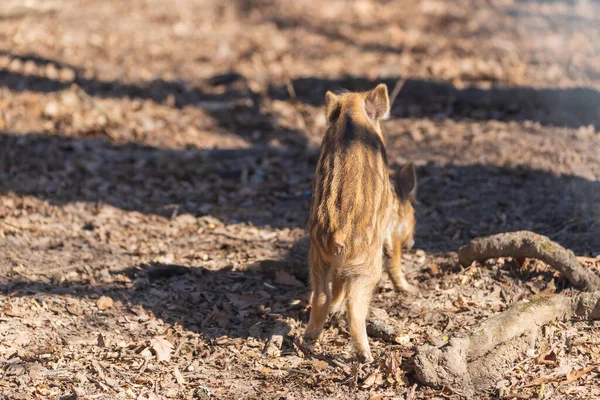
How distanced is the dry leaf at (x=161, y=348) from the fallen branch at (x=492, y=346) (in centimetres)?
194

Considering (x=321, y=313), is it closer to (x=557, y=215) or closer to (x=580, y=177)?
(x=557, y=215)

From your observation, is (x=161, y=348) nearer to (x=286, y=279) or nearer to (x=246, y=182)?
(x=286, y=279)

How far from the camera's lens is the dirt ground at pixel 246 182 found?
235 inches

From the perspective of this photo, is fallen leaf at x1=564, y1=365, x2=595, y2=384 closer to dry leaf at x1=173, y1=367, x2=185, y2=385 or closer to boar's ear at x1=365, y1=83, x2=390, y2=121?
boar's ear at x1=365, y1=83, x2=390, y2=121

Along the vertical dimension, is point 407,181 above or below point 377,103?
below

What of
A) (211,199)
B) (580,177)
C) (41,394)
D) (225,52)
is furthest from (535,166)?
(225,52)

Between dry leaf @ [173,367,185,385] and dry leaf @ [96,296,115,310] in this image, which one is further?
dry leaf @ [96,296,115,310]

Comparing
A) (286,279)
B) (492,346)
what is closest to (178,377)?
(286,279)

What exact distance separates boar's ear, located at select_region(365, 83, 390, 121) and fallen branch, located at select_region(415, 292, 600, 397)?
6.50ft

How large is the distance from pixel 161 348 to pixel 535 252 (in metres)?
3.16

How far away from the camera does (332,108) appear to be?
6.80m

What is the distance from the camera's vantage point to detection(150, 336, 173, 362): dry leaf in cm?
610

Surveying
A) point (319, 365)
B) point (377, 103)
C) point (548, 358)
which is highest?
point (377, 103)

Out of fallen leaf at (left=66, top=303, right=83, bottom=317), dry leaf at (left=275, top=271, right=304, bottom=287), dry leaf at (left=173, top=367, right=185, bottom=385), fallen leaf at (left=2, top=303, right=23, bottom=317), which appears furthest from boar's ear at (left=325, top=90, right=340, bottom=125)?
fallen leaf at (left=2, top=303, right=23, bottom=317)
